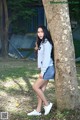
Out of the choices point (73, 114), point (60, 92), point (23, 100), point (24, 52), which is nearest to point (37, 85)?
point (60, 92)

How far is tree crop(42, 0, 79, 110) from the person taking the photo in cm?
577

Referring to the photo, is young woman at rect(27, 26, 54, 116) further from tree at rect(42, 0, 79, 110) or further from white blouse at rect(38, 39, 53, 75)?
tree at rect(42, 0, 79, 110)

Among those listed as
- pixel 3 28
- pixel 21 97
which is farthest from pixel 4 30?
pixel 21 97

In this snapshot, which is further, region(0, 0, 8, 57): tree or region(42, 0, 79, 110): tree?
region(0, 0, 8, 57): tree

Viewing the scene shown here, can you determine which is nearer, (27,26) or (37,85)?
(37,85)

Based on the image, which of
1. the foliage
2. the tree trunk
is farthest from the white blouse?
the tree trunk

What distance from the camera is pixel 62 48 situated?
5.82 m

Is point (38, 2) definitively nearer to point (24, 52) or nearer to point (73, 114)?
point (24, 52)

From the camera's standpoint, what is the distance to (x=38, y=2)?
15820 millimetres

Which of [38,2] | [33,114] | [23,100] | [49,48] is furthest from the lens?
[38,2]

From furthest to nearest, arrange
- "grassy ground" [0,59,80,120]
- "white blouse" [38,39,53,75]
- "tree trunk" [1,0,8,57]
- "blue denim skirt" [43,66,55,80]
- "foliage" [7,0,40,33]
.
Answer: "tree trunk" [1,0,8,57] → "foliage" [7,0,40,33] → "grassy ground" [0,59,80,120] → "blue denim skirt" [43,66,55,80] → "white blouse" [38,39,53,75]

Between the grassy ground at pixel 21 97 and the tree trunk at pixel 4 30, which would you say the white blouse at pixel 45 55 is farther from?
the tree trunk at pixel 4 30

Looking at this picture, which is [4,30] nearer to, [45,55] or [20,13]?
[20,13]

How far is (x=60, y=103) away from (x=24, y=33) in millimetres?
10475
